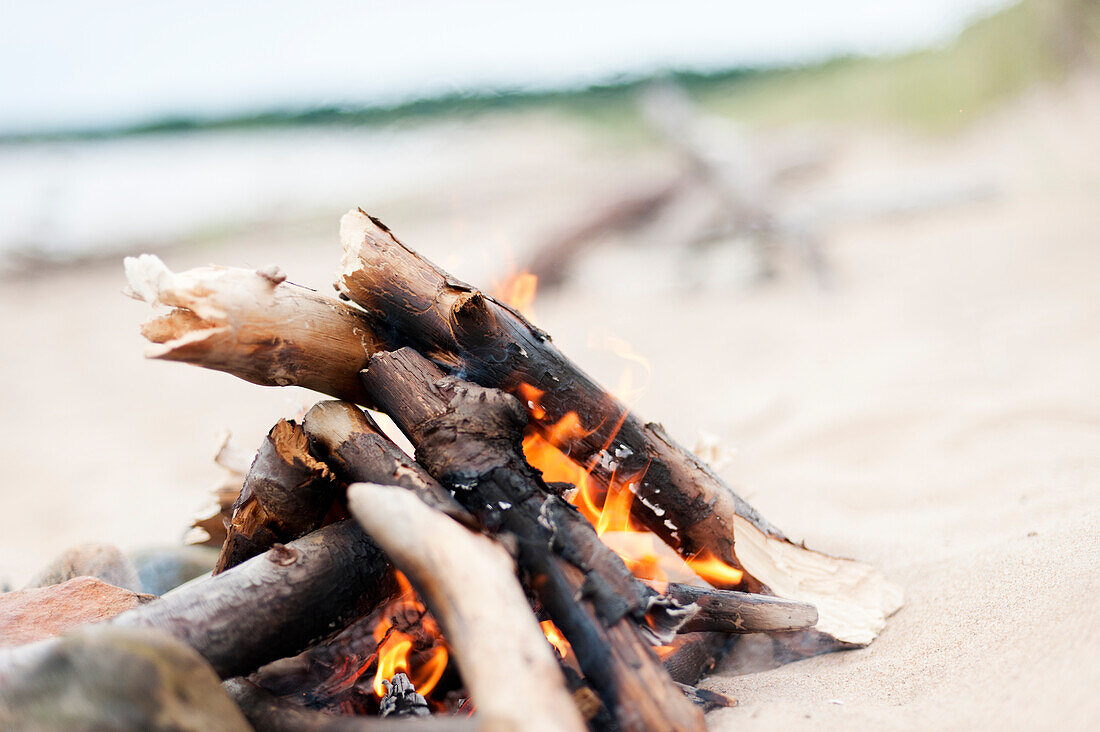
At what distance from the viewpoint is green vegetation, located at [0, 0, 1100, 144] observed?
9.55 m

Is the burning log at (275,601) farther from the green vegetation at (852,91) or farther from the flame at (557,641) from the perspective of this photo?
the green vegetation at (852,91)

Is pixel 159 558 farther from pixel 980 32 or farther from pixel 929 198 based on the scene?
pixel 980 32

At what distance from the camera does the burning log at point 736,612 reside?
1.72 m

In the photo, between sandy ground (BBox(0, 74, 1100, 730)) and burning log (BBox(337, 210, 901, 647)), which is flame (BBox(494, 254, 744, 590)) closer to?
burning log (BBox(337, 210, 901, 647))

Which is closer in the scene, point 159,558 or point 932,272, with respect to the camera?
point 159,558

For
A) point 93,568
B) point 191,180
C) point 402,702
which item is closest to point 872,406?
point 402,702

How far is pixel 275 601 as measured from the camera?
1.39 metres

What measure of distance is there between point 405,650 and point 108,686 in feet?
Answer: 2.30

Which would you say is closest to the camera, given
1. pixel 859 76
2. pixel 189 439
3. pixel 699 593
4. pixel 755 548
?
pixel 699 593

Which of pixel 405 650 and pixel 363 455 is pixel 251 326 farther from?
pixel 405 650

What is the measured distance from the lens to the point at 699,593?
5.65 feet

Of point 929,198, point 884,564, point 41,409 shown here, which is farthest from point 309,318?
point 929,198

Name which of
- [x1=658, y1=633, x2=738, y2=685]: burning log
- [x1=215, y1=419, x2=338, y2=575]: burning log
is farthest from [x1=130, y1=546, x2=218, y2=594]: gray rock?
[x1=658, y1=633, x2=738, y2=685]: burning log

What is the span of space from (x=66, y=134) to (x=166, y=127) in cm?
179
